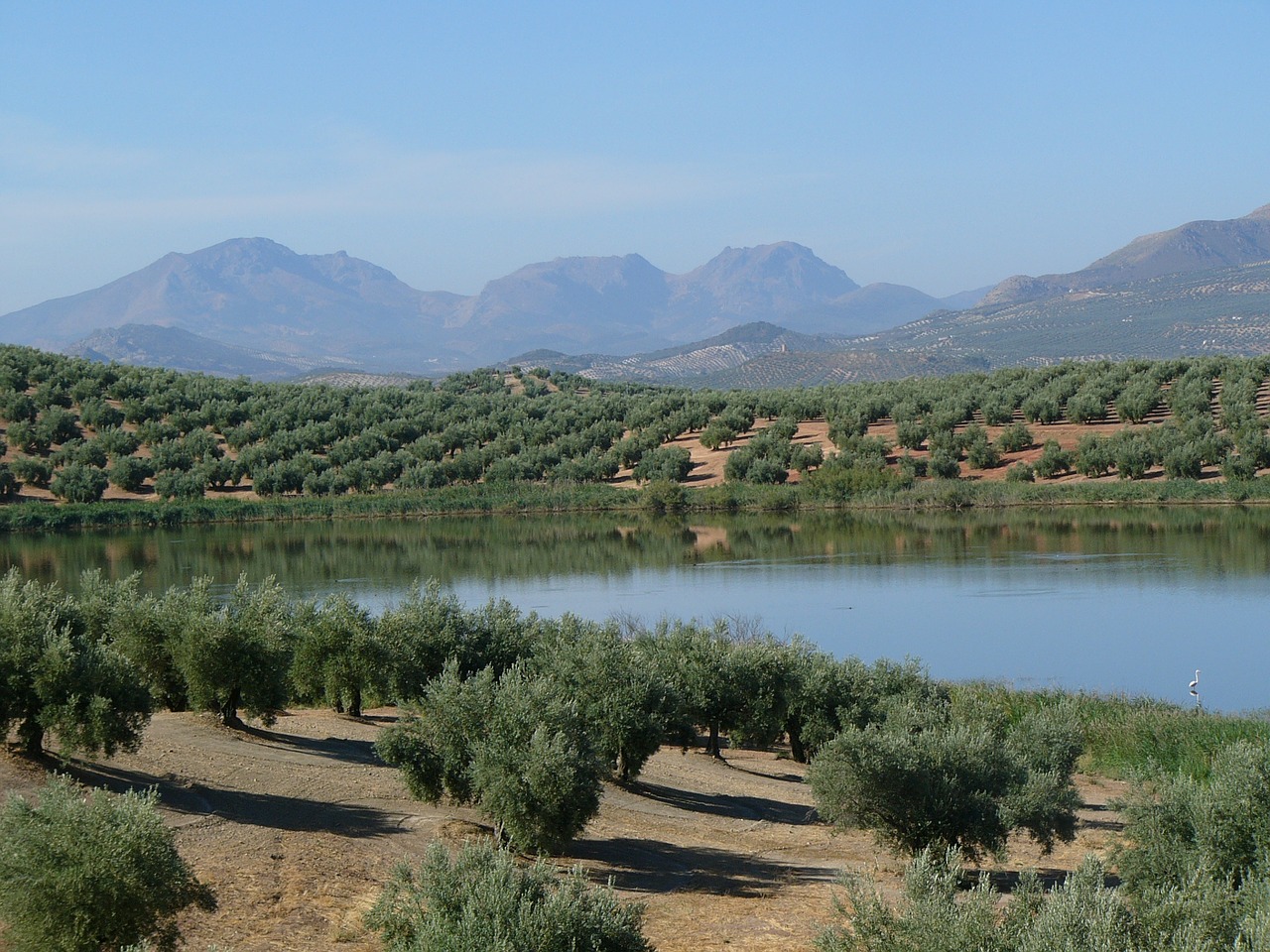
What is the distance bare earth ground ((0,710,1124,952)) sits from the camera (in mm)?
11273

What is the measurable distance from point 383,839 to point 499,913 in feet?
17.8

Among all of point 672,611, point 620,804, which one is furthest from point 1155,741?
point 672,611

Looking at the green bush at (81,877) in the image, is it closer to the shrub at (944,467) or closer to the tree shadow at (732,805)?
the tree shadow at (732,805)

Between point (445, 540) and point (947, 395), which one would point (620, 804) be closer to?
point (445, 540)

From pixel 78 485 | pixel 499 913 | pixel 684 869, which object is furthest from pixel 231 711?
pixel 78 485

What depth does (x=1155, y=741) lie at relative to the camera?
62.1 ft

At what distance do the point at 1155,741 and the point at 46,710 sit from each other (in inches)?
567

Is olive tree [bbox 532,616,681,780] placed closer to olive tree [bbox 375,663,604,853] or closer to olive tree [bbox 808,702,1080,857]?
olive tree [bbox 375,663,604,853]

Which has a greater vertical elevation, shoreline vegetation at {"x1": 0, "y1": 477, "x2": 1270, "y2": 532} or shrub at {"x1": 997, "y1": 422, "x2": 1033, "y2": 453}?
shrub at {"x1": 997, "y1": 422, "x2": 1033, "y2": 453}

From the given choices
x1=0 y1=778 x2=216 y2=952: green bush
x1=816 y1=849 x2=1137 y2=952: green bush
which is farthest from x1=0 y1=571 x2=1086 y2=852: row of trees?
x1=816 y1=849 x2=1137 y2=952: green bush

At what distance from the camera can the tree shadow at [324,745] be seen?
1658 centimetres

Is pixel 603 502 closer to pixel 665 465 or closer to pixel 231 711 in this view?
pixel 665 465

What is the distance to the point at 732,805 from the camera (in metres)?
16.3

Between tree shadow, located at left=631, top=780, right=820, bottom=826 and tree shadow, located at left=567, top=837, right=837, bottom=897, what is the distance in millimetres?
1740
